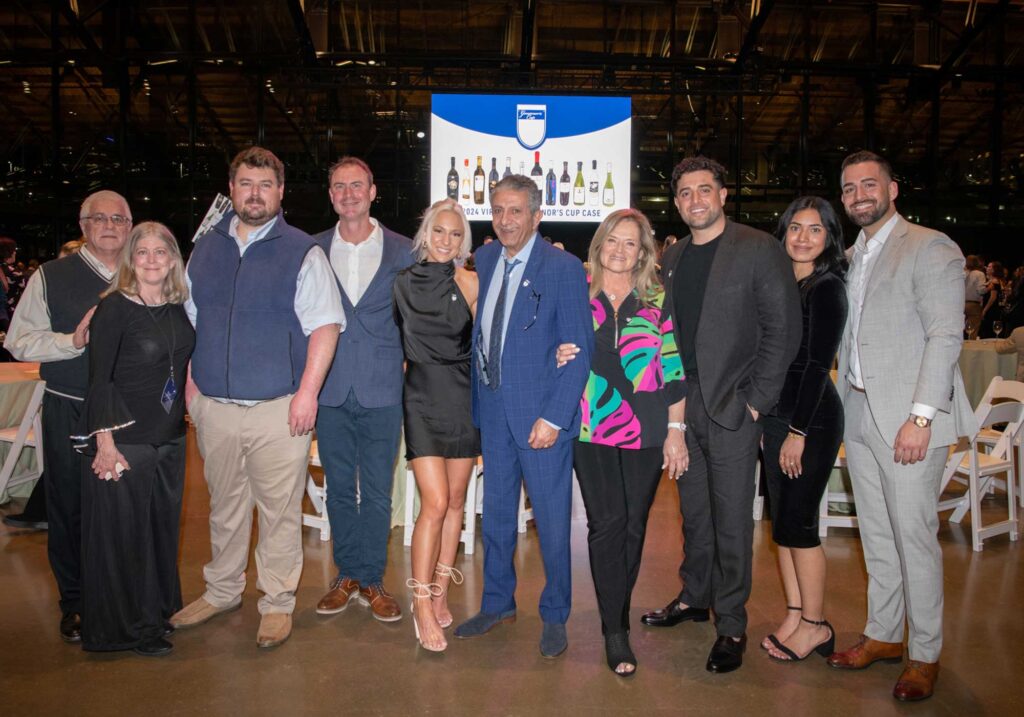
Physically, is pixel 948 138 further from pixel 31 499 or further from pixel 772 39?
pixel 31 499

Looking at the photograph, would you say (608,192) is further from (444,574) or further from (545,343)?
(444,574)

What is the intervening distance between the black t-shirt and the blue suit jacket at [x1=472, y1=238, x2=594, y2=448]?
37cm

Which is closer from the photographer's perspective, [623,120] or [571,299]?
[571,299]

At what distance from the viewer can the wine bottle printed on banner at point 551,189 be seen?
8.09 m

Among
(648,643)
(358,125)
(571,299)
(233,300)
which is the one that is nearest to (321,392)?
(233,300)

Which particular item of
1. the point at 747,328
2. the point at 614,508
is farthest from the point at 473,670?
the point at 747,328

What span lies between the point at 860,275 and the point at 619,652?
5.11 feet

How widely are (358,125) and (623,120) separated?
452 centimetres

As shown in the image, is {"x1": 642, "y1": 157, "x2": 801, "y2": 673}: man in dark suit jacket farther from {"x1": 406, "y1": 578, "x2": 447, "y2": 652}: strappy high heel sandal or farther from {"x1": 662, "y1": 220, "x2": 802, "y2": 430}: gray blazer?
{"x1": 406, "y1": 578, "x2": 447, "y2": 652}: strappy high heel sandal

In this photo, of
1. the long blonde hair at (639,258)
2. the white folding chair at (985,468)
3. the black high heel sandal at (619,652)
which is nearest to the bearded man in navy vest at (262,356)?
the long blonde hair at (639,258)

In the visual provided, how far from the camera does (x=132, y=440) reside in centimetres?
278

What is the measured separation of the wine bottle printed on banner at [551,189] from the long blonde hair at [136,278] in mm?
5572

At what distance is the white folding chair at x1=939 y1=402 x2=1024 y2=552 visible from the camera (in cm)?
424

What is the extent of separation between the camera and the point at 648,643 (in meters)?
3.00
